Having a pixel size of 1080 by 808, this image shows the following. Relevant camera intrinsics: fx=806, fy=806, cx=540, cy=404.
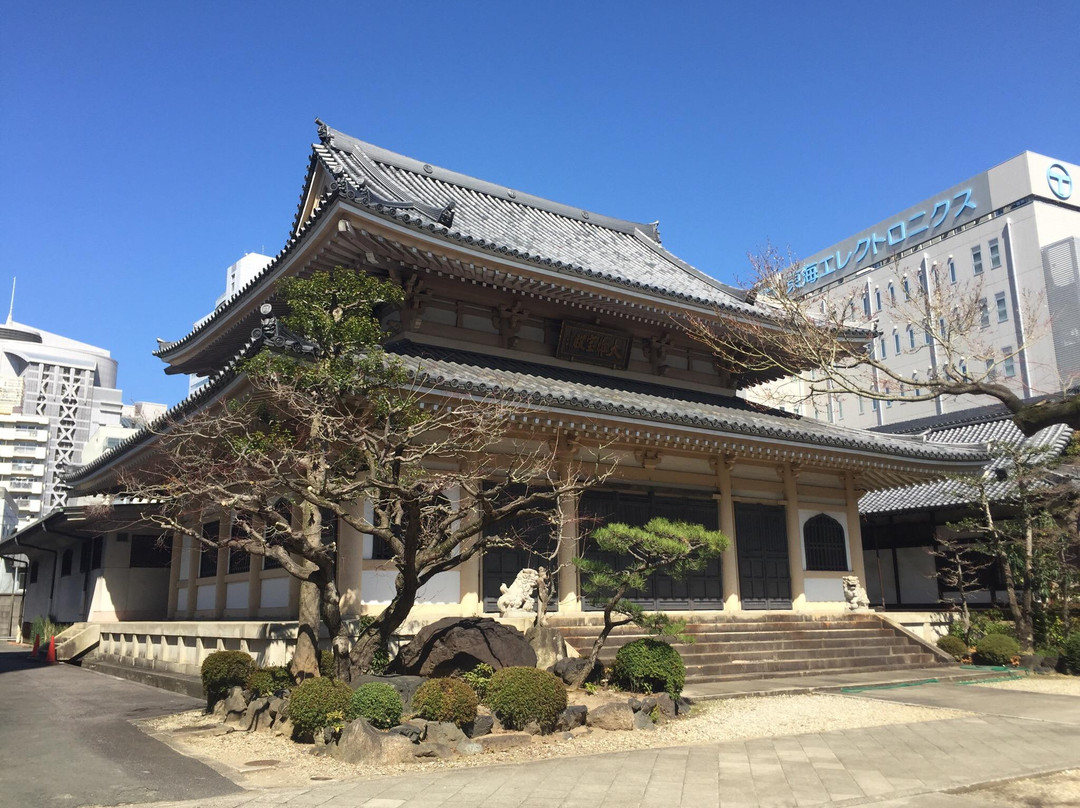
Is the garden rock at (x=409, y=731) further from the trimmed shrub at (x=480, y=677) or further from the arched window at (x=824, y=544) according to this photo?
the arched window at (x=824, y=544)

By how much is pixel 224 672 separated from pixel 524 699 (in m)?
5.05

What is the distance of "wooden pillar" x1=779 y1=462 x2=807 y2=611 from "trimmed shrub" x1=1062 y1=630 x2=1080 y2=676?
5280 millimetres

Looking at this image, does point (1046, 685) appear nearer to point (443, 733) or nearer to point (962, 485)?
point (962, 485)

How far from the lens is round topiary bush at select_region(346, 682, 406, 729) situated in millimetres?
9273

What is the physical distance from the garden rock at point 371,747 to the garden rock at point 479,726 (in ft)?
2.82

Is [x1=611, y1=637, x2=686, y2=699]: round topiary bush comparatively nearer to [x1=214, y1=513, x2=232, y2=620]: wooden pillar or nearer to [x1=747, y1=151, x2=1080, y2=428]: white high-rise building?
[x1=214, y1=513, x2=232, y2=620]: wooden pillar

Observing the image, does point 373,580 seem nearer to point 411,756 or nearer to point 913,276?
point 411,756

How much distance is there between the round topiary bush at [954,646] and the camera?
18.5m

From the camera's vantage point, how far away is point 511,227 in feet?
68.9

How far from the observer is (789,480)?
19547 mm

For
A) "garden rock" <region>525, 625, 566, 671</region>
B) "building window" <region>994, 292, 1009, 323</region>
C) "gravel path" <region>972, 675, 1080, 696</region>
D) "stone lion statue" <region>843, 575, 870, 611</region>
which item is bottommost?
"gravel path" <region>972, 675, 1080, 696</region>

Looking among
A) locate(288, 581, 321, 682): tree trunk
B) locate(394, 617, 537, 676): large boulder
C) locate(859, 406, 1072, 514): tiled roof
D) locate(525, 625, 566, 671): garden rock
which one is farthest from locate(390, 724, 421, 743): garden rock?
locate(859, 406, 1072, 514): tiled roof

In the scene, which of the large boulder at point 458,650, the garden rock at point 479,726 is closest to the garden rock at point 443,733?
the garden rock at point 479,726

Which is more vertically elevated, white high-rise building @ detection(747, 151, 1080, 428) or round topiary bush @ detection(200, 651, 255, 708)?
white high-rise building @ detection(747, 151, 1080, 428)
